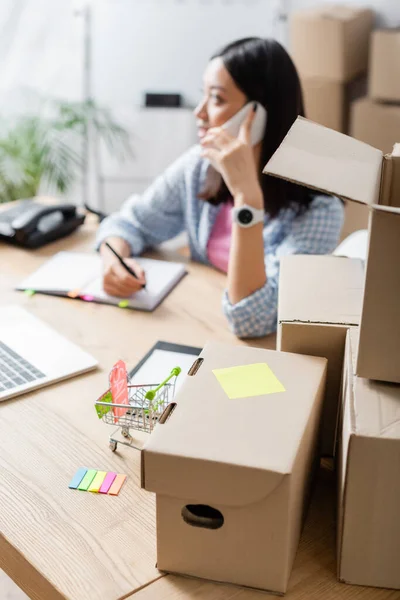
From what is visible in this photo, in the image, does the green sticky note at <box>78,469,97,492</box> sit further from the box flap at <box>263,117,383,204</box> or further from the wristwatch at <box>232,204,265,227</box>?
the wristwatch at <box>232,204,265,227</box>

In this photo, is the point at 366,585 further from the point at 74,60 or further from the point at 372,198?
the point at 74,60

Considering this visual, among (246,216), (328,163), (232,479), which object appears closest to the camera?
(232,479)

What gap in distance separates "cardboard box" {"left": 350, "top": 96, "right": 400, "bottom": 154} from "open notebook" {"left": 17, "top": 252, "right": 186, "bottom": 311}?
1372 mm

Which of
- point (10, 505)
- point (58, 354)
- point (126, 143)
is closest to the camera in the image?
point (10, 505)

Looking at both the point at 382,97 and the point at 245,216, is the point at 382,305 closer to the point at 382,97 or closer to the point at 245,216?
the point at 245,216

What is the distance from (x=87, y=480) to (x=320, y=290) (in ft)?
1.54

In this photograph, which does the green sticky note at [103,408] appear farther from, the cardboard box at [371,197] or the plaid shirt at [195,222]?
the plaid shirt at [195,222]

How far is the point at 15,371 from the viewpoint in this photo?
1.34 m

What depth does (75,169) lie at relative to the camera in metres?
3.64

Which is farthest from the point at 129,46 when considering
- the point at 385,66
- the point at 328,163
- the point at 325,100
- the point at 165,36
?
the point at 328,163

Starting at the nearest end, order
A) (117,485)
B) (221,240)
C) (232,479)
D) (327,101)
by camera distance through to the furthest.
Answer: (232,479)
(117,485)
(221,240)
(327,101)

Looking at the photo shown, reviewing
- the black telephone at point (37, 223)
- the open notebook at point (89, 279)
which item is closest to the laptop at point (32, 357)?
the open notebook at point (89, 279)

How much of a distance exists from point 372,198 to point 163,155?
9.11 feet

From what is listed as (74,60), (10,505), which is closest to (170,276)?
(10,505)
